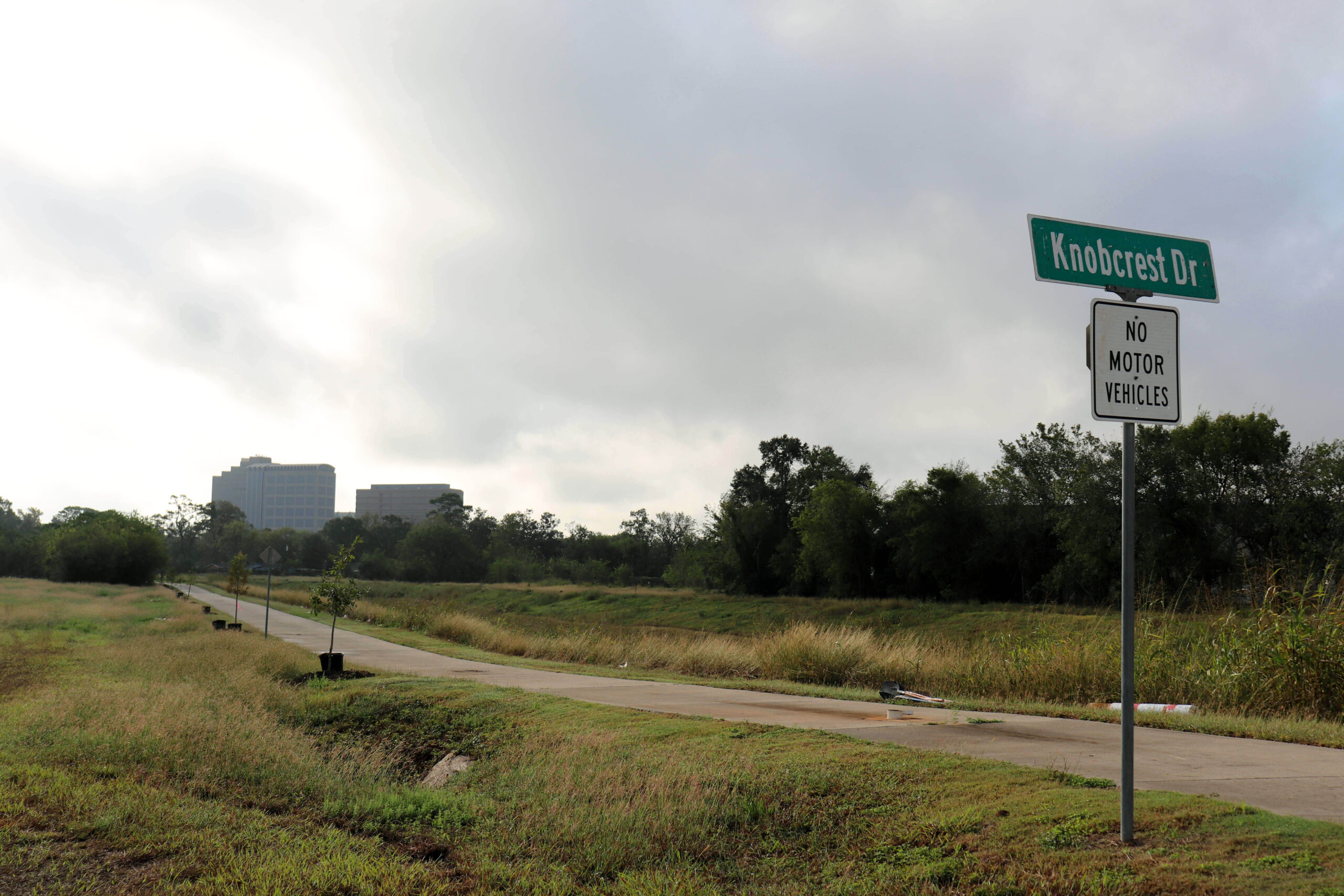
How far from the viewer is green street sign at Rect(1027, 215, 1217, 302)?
5051 millimetres

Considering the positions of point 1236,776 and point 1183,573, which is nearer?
point 1236,776

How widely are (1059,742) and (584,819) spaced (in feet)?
14.9

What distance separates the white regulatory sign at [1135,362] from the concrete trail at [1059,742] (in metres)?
2.56

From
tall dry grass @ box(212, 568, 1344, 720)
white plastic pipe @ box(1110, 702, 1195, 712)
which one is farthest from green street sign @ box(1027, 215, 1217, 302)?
tall dry grass @ box(212, 568, 1344, 720)

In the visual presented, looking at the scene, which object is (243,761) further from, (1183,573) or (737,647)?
(1183,573)

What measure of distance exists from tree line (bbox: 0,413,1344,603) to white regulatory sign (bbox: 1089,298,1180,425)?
28.3ft

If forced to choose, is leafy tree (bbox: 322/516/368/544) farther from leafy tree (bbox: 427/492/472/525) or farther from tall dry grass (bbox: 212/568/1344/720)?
tall dry grass (bbox: 212/568/1344/720)

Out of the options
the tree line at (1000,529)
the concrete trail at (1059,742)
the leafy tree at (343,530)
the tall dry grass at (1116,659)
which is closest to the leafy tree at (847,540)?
the tree line at (1000,529)

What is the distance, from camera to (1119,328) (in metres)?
4.84

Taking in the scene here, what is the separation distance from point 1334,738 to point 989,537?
49.6m

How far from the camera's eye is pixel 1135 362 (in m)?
4.82

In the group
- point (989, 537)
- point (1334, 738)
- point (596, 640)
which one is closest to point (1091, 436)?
point (989, 537)

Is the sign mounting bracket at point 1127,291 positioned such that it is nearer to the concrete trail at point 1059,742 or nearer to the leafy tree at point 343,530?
the concrete trail at point 1059,742

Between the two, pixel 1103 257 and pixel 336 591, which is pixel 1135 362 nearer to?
pixel 1103 257
